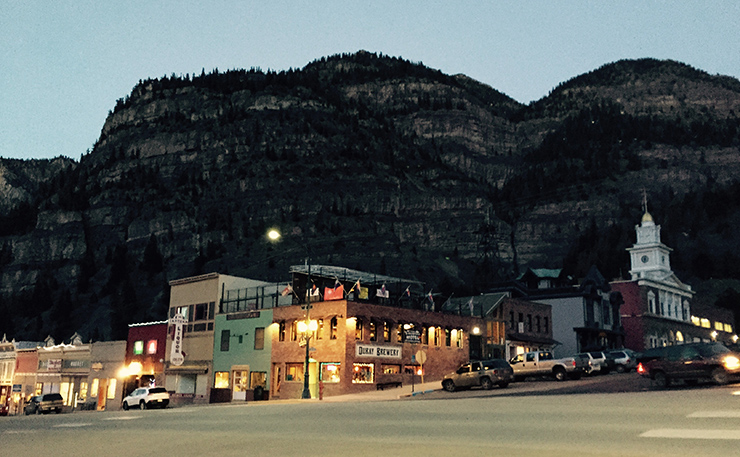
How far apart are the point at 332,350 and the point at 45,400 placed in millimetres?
28983

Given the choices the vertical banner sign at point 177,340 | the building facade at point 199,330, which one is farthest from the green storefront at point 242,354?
the vertical banner sign at point 177,340

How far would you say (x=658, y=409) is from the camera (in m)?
19.1

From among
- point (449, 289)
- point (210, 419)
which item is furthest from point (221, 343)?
point (449, 289)

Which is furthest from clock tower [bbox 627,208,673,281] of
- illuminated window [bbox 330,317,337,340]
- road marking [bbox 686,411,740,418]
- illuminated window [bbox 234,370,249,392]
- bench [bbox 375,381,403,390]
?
road marking [bbox 686,411,740,418]

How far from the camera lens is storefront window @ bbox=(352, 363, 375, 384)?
5031 centimetres

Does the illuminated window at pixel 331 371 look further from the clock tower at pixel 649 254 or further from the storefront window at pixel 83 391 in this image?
the clock tower at pixel 649 254

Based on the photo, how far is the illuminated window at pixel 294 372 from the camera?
53062 mm

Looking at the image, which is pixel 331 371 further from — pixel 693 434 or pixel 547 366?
pixel 693 434

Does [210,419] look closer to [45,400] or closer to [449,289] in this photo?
[45,400]

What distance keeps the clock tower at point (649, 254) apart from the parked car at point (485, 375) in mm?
82909

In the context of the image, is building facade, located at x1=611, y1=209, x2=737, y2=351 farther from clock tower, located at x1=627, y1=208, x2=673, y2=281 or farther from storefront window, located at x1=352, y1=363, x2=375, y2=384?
storefront window, located at x1=352, y1=363, x2=375, y2=384

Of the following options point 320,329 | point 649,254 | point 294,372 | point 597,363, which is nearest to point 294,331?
point 294,372

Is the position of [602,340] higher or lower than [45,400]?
higher

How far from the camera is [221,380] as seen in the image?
60000mm
